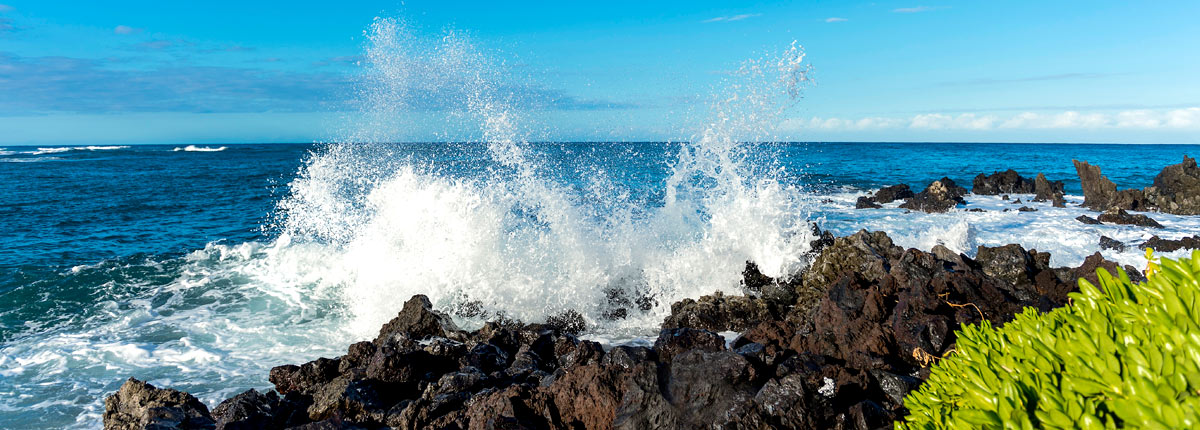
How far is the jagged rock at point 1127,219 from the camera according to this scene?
17.2 metres

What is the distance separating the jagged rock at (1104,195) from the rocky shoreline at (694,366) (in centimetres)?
1602

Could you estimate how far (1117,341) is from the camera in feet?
6.52

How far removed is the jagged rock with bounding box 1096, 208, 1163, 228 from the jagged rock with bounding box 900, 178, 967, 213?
4.65m

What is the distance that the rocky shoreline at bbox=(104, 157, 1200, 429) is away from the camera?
4.41 m

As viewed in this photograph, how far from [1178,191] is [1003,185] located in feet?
24.9

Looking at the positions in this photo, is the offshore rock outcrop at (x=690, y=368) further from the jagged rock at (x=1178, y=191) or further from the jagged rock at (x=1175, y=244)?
the jagged rock at (x=1178, y=191)

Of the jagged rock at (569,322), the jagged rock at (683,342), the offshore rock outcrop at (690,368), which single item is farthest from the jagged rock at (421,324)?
the jagged rock at (683,342)

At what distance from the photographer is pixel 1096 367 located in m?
1.90

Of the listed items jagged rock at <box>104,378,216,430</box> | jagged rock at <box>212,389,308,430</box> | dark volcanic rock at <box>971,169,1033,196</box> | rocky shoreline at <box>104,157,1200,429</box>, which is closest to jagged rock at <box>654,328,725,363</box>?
rocky shoreline at <box>104,157,1200,429</box>

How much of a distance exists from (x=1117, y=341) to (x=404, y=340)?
6.15 m

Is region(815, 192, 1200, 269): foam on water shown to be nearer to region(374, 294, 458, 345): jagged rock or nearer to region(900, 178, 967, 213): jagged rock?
region(900, 178, 967, 213): jagged rock

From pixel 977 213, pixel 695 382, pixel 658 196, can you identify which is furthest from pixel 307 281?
pixel 977 213

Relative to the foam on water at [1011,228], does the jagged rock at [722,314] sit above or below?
above

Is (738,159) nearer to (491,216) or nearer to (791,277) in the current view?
(791,277)
